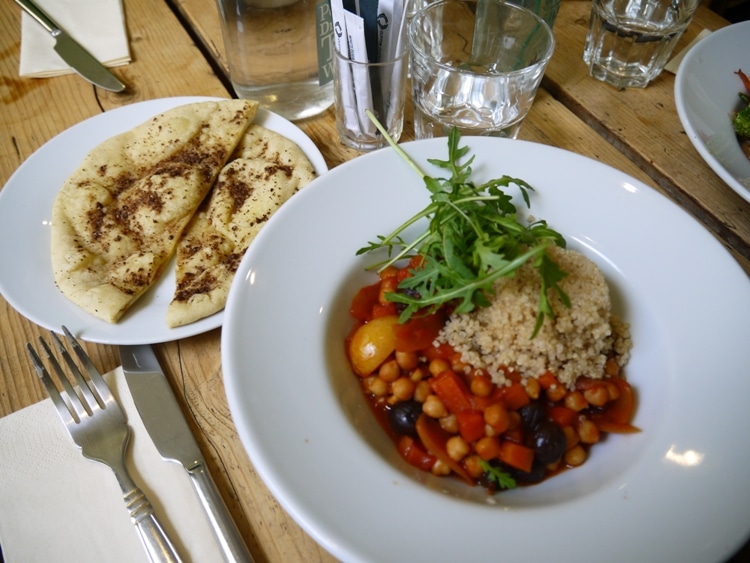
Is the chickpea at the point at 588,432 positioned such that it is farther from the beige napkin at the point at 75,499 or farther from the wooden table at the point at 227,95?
Result: the beige napkin at the point at 75,499

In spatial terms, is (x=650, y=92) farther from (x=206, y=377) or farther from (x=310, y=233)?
(x=206, y=377)

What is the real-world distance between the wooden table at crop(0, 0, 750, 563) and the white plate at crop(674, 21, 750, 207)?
143mm

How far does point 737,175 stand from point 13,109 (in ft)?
8.01

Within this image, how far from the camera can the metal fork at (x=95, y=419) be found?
45.0 inches

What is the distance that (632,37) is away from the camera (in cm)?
202

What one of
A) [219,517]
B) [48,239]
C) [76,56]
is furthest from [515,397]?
[76,56]

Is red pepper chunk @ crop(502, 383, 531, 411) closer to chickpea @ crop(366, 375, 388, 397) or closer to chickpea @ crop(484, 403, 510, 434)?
chickpea @ crop(484, 403, 510, 434)

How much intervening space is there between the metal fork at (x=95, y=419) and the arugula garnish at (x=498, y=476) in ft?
2.20

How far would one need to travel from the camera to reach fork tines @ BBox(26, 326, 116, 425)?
1256 mm

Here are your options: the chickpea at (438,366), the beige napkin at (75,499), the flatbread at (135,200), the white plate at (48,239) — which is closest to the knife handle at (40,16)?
the white plate at (48,239)

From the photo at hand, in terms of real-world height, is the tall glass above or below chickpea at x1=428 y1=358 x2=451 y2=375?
above

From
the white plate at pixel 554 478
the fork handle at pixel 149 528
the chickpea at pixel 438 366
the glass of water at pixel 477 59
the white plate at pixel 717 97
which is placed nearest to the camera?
the white plate at pixel 554 478

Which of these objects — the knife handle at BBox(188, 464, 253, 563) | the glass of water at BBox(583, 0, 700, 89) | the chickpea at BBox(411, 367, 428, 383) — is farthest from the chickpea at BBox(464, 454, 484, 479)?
the glass of water at BBox(583, 0, 700, 89)

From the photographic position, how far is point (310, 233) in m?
1.38
